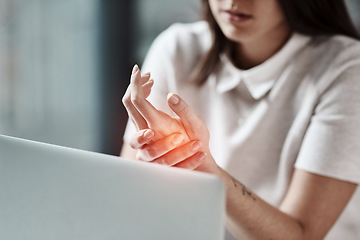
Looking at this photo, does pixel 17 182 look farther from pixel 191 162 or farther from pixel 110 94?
pixel 110 94

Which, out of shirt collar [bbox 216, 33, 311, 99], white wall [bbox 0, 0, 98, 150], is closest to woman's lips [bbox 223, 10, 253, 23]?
shirt collar [bbox 216, 33, 311, 99]

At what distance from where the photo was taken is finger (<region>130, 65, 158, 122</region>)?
0.72 m

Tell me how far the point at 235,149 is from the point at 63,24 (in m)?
1.51

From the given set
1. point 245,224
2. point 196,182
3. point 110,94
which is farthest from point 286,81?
point 110,94

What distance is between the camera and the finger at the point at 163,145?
29.1 inches

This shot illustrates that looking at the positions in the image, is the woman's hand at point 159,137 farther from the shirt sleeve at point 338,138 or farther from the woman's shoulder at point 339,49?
the woman's shoulder at point 339,49

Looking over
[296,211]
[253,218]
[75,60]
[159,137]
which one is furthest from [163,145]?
[75,60]

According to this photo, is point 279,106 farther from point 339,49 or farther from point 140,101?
point 140,101

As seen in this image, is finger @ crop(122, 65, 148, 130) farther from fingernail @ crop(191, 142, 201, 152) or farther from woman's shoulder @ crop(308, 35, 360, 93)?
woman's shoulder @ crop(308, 35, 360, 93)

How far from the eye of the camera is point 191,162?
0.74 m

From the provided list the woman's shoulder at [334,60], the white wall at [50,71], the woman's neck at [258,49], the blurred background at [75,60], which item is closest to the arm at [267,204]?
the woman's shoulder at [334,60]

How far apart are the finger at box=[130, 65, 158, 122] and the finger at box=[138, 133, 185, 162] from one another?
0.04 m

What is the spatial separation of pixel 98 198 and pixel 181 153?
0.25 meters

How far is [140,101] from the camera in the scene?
722 mm
